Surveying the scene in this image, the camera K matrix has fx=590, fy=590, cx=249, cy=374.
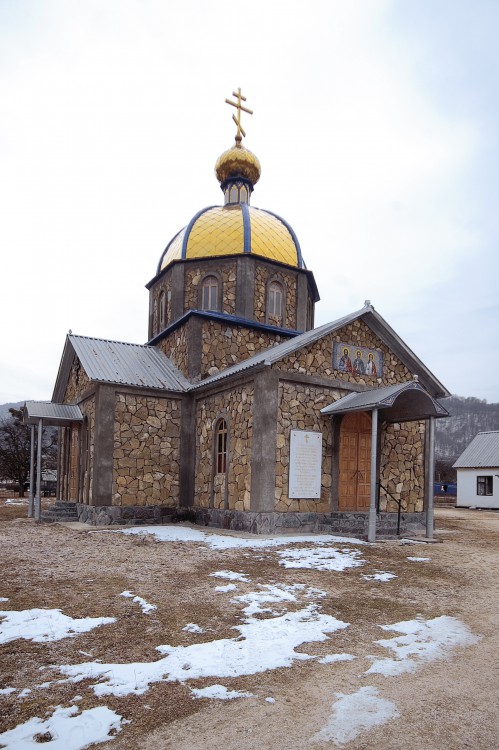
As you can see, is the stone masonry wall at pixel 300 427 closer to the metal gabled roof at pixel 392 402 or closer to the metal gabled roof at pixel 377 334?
the metal gabled roof at pixel 392 402

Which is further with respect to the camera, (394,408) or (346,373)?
(346,373)

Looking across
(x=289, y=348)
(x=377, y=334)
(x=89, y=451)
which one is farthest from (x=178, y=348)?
(x=377, y=334)

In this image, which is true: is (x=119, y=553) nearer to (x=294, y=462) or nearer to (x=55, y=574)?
(x=55, y=574)

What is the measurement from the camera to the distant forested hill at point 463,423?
271 feet

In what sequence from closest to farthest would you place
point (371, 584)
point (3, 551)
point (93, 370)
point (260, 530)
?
point (371, 584)
point (3, 551)
point (260, 530)
point (93, 370)

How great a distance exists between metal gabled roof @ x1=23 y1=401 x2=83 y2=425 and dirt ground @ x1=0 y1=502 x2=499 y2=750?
6373 mm

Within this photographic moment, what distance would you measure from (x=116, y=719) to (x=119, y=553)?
625 cm

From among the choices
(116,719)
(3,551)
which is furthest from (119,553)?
(116,719)

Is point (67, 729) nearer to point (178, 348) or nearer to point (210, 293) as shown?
point (178, 348)

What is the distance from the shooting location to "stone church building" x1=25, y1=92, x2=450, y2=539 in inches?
492

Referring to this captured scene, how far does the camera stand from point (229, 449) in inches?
529

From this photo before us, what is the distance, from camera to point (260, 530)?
11.8 metres

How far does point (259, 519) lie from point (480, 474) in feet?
70.3

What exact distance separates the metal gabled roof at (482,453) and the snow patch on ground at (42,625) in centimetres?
2724
